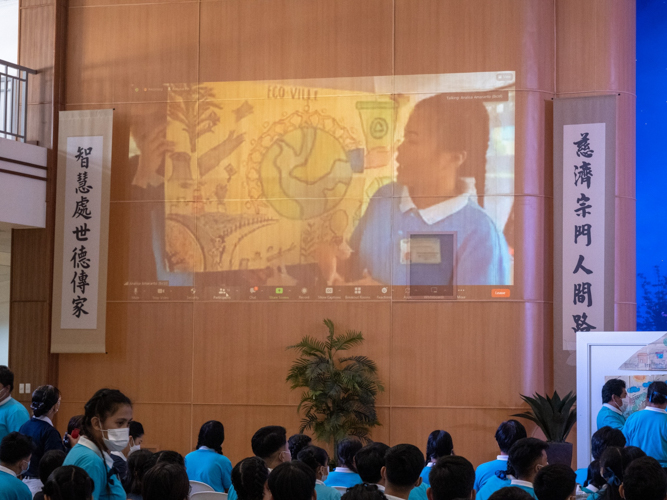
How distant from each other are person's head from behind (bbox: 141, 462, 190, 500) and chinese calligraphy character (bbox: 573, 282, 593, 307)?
6.49 meters

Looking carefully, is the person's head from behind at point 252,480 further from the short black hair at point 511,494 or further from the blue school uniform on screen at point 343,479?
the blue school uniform on screen at point 343,479

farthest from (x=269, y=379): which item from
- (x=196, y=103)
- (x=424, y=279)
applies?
(x=196, y=103)

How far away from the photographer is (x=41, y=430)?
4.95 meters

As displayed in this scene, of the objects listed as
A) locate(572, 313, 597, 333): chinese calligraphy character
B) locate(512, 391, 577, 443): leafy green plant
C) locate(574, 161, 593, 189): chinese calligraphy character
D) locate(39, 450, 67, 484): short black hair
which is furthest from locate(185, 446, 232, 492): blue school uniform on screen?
locate(574, 161, 593, 189): chinese calligraphy character

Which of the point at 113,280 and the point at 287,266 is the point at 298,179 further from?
the point at 113,280

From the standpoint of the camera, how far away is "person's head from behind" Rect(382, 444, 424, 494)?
3115 millimetres

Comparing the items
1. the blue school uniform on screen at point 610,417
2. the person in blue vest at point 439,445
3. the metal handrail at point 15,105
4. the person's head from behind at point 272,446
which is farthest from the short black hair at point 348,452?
the metal handrail at point 15,105

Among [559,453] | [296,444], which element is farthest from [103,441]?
[559,453]

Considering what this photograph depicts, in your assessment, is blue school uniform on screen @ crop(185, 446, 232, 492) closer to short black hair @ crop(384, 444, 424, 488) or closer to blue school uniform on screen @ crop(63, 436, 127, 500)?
blue school uniform on screen @ crop(63, 436, 127, 500)

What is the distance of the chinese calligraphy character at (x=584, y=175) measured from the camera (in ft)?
28.1

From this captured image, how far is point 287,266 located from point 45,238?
2858 millimetres

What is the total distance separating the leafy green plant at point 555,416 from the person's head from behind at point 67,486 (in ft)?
19.2

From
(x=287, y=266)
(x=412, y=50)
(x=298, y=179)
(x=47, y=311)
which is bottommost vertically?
(x=47, y=311)

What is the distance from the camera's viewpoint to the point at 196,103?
30.1 ft
